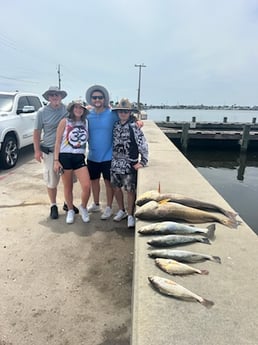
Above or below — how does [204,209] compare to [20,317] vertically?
above

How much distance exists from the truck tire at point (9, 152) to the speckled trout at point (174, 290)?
6.40 m

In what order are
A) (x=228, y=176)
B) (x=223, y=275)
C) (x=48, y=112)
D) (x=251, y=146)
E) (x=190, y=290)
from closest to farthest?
1. (x=190, y=290)
2. (x=223, y=275)
3. (x=48, y=112)
4. (x=228, y=176)
5. (x=251, y=146)

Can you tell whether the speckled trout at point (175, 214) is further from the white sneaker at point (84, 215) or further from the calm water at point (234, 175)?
the calm water at point (234, 175)

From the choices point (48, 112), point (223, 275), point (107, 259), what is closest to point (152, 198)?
point (107, 259)

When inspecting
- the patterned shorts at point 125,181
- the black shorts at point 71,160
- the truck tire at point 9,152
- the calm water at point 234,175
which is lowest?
the calm water at point 234,175

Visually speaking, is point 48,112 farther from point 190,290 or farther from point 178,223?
point 190,290

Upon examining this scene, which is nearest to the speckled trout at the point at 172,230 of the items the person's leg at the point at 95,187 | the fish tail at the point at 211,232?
the fish tail at the point at 211,232

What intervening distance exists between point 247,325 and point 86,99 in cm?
343

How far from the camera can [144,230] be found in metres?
2.92

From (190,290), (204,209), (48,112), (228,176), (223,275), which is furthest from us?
(228,176)

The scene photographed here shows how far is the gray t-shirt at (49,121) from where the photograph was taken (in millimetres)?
4672

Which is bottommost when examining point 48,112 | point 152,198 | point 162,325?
point 162,325

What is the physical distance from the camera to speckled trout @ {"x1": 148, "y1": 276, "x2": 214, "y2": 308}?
6.72 feet

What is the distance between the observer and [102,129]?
14.1 feet
